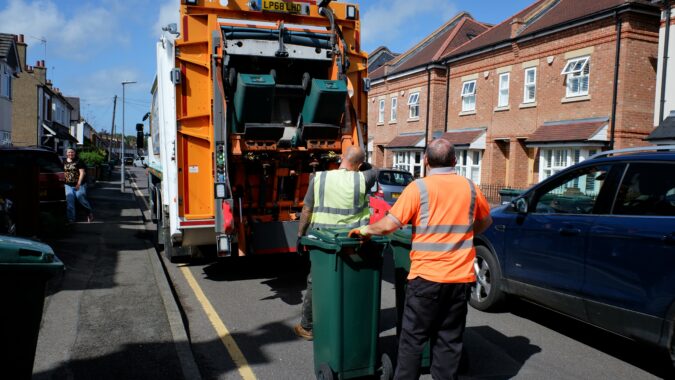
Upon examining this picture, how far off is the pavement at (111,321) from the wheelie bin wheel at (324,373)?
3.07 ft

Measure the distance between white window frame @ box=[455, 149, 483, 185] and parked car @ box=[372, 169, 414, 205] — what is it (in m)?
9.07

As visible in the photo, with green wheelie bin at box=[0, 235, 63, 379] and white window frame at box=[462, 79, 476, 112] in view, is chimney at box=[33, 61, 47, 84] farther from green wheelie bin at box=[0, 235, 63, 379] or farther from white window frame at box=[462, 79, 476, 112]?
green wheelie bin at box=[0, 235, 63, 379]

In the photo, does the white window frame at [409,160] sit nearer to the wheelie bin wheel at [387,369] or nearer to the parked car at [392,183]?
the parked car at [392,183]

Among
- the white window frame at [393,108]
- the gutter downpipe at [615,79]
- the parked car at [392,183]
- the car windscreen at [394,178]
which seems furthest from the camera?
the white window frame at [393,108]

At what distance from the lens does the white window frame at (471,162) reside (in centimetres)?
Result: 2517

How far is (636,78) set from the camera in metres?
18.2

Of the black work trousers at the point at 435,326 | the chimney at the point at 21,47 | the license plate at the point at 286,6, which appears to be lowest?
the black work trousers at the point at 435,326

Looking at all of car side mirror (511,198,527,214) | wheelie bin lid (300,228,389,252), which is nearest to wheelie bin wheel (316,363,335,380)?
wheelie bin lid (300,228,389,252)

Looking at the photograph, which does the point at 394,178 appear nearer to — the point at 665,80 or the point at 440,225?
the point at 665,80

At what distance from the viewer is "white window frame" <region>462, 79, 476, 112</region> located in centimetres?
2581

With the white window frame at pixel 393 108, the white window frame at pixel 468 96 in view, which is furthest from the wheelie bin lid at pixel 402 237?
the white window frame at pixel 393 108

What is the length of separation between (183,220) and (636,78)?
16664 mm

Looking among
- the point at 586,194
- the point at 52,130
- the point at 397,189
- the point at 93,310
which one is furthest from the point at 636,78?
the point at 52,130

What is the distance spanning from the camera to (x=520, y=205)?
564 cm
